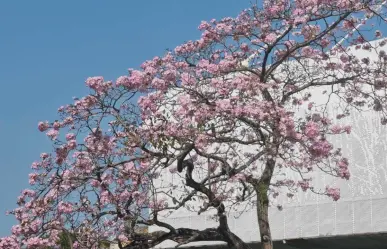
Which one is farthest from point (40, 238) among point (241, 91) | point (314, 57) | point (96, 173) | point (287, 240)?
point (287, 240)

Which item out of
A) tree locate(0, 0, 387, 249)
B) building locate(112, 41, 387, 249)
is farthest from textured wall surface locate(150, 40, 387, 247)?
tree locate(0, 0, 387, 249)

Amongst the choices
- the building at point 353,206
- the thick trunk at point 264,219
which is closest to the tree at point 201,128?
the thick trunk at point 264,219

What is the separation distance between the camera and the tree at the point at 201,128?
8.48 meters

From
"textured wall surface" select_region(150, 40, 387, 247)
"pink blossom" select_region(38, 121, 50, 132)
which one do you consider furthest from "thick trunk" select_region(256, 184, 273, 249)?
"textured wall surface" select_region(150, 40, 387, 247)

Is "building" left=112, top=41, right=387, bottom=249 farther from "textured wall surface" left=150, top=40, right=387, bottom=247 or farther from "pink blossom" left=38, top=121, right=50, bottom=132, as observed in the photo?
"pink blossom" left=38, top=121, right=50, bottom=132

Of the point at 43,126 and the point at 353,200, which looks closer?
the point at 43,126

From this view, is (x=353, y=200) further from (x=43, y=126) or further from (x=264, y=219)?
(x=43, y=126)

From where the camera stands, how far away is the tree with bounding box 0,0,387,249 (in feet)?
27.8

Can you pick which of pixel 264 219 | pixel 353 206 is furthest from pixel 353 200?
pixel 264 219

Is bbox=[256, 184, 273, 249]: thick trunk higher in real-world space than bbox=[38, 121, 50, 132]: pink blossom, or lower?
lower

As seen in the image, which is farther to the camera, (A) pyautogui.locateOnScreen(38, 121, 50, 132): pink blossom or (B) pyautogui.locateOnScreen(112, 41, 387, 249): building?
(B) pyautogui.locateOnScreen(112, 41, 387, 249): building

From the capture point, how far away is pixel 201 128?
27.5 feet

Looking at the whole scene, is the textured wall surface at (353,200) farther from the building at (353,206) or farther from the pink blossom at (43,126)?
the pink blossom at (43,126)

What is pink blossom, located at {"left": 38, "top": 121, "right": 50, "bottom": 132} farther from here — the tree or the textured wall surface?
the textured wall surface
